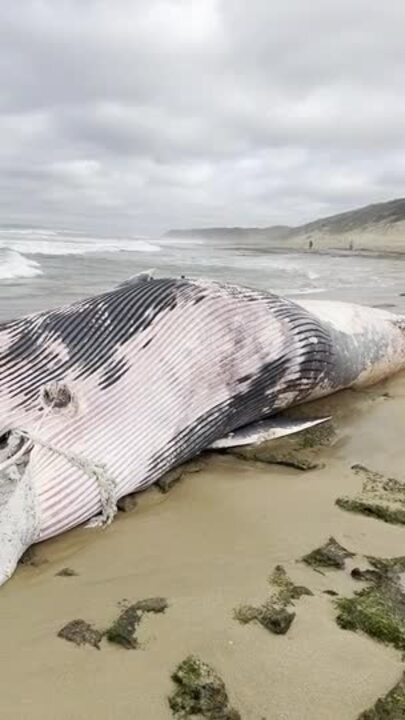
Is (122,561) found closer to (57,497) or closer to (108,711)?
(57,497)

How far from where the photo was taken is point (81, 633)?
2.68 metres

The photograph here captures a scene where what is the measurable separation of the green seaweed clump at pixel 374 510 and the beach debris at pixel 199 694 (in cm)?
173

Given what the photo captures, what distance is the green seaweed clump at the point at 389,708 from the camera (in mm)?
2221

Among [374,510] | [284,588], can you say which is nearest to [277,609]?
[284,588]

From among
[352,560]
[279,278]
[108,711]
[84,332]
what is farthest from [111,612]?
[279,278]

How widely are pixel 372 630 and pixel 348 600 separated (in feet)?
0.78

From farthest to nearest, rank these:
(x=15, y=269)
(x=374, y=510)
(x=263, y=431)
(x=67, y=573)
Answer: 1. (x=15, y=269)
2. (x=263, y=431)
3. (x=374, y=510)
4. (x=67, y=573)

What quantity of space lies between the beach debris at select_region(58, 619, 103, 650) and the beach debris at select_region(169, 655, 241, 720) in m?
0.39

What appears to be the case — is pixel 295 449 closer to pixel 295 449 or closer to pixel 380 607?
pixel 295 449

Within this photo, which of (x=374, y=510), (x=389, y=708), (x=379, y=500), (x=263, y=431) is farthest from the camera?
(x=263, y=431)

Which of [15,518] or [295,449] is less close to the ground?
[15,518]

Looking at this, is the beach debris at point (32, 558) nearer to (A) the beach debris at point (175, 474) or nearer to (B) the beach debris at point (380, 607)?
(A) the beach debris at point (175, 474)

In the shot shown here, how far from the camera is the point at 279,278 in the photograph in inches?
782

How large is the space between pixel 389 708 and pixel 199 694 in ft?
2.15
